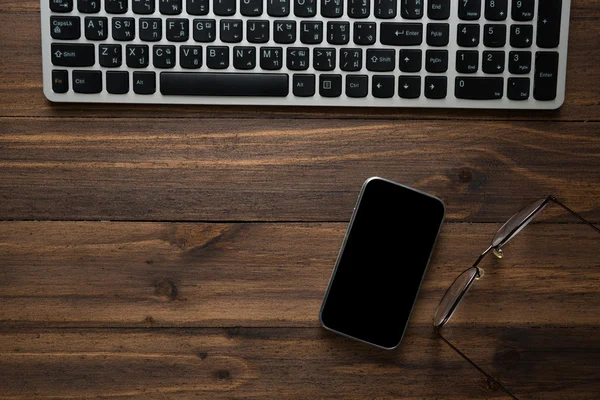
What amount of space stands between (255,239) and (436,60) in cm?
29

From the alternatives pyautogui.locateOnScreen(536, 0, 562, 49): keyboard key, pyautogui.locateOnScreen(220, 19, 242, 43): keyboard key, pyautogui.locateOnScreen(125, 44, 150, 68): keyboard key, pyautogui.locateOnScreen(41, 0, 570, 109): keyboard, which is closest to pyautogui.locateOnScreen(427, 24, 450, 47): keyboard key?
pyautogui.locateOnScreen(41, 0, 570, 109): keyboard

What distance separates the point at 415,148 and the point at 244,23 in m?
0.24

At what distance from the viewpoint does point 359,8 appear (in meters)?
0.67

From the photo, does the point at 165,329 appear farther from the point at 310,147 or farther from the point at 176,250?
the point at 310,147

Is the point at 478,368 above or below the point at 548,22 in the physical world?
below

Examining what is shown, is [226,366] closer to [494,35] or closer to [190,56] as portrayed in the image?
[190,56]

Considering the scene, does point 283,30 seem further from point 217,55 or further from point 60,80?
point 60,80

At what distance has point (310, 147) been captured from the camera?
71 centimetres

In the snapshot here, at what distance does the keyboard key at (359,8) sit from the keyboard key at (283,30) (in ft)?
0.21

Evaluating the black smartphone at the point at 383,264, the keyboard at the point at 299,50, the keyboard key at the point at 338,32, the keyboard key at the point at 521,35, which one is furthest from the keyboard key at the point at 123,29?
the keyboard key at the point at 521,35

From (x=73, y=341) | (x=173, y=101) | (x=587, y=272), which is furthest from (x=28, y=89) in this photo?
(x=587, y=272)

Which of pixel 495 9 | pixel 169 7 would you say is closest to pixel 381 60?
pixel 495 9

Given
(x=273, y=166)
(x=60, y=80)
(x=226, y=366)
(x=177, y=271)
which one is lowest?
(x=226, y=366)

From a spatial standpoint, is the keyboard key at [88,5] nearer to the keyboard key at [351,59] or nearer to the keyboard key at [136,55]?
the keyboard key at [136,55]
